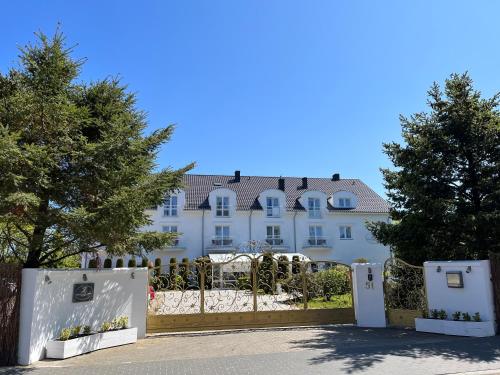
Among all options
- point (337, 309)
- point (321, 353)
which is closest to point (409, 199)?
point (337, 309)

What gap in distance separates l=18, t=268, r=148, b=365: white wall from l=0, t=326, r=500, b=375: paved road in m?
0.60

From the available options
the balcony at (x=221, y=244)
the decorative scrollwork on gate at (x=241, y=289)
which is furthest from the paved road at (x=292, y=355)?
the balcony at (x=221, y=244)

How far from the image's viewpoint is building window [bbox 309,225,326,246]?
148 ft

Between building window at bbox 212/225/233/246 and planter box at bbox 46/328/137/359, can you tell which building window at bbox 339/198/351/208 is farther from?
planter box at bbox 46/328/137/359

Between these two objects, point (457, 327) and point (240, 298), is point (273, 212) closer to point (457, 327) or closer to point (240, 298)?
point (240, 298)

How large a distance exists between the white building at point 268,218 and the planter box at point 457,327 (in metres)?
31.3

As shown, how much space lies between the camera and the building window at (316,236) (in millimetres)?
45188

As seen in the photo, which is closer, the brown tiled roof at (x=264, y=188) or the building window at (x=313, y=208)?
the brown tiled roof at (x=264, y=188)

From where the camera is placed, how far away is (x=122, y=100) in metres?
11.6

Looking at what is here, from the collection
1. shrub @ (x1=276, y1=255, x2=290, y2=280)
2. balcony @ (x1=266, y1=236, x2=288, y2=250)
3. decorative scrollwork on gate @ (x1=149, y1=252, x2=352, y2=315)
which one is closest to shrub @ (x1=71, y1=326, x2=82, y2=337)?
decorative scrollwork on gate @ (x1=149, y1=252, x2=352, y2=315)

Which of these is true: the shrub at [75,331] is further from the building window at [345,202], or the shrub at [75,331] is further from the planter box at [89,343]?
the building window at [345,202]

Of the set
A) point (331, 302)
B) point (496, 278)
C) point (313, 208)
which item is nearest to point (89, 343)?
point (331, 302)

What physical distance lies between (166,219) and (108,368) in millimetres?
35084

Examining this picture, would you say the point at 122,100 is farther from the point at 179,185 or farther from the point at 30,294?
the point at 30,294
